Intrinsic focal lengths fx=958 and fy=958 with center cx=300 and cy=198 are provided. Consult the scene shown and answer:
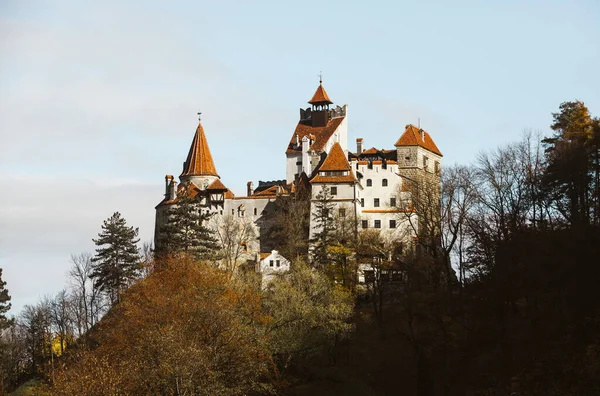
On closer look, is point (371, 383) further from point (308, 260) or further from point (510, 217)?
point (308, 260)

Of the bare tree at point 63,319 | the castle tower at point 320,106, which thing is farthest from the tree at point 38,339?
the castle tower at point 320,106

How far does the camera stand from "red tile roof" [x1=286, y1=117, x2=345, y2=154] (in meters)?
101

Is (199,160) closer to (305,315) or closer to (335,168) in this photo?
(335,168)

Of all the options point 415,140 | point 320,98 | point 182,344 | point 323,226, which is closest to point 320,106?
point 320,98

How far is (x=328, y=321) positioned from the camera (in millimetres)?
63531

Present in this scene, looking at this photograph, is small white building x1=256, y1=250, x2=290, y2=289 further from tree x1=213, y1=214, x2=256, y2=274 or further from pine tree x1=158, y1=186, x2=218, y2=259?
pine tree x1=158, y1=186, x2=218, y2=259

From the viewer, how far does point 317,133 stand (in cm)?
10425

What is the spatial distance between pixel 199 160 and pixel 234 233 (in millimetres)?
13259

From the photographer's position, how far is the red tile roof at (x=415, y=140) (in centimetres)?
9975

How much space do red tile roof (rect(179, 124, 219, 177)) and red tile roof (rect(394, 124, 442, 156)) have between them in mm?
20462

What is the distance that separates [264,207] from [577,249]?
48.7m

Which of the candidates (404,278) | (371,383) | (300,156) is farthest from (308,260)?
(371,383)

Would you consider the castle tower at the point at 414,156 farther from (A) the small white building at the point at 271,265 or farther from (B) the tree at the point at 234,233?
(A) the small white building at the point at 271,265

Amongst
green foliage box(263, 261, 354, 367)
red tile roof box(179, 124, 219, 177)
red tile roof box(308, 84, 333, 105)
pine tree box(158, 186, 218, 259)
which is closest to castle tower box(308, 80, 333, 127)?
red tile roof box(308, 84, 333, 105)
